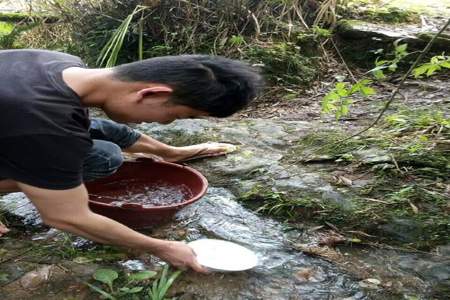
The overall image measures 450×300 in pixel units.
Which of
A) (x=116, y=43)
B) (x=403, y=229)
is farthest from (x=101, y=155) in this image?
(x=116, y=43)

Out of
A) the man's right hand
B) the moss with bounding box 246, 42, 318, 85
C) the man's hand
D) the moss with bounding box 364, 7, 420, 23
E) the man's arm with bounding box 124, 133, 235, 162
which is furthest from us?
the moss with bounding box 364, 7, 420, 23

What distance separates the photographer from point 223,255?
2125mm

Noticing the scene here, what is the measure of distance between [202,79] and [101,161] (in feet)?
2.47

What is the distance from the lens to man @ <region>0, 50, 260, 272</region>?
171 centimetres

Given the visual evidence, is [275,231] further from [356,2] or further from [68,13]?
[68,13]

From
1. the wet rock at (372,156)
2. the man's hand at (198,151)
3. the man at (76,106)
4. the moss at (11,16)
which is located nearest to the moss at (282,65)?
the man's hand at (198,151)

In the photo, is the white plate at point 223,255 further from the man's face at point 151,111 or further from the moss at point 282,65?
the moss at point 282,65

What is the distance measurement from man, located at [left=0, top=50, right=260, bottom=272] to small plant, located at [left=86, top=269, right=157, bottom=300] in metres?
0.12

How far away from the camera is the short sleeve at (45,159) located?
1.71 m

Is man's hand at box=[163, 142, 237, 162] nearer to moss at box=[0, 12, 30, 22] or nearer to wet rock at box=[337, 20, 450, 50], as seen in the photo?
wet rock at box=[337, 20, 450, 50]

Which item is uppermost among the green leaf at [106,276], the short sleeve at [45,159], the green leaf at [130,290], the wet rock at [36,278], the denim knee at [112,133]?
the short sleeve at [45,159]

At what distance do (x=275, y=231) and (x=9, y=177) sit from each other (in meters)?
1.19

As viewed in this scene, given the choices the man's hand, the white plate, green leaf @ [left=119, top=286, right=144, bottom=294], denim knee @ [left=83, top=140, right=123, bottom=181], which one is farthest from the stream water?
green leaf @ [left=119, top=286, right=144, bottom=294]

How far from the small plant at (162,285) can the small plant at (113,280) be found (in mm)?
40
